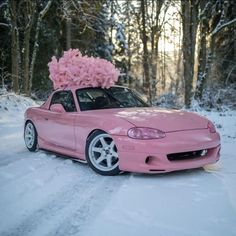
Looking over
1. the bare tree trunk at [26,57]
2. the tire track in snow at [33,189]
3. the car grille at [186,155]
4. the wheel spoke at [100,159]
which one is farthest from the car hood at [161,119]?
the bare tree trunk at [26,57]

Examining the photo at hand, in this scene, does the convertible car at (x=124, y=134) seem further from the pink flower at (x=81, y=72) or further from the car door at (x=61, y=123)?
the pink flower at (x=81, y=72)

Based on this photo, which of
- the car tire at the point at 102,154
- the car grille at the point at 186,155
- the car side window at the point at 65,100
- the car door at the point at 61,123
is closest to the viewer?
the car grille at the point at 186,155

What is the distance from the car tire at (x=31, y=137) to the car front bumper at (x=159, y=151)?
8.89 ft

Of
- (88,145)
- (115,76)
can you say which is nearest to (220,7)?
(115,76)

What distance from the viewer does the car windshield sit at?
23.4ft

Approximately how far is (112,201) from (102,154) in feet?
4.67

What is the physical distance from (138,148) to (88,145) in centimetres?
98

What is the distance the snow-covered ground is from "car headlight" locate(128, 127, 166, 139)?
0.55 m

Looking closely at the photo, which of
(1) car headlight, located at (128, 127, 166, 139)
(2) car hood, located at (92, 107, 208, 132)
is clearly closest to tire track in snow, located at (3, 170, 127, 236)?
(1) car headlight, located at (128, 127, 166, 139)

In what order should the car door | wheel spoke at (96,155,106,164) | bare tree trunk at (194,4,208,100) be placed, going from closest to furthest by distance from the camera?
wheel spoke at (96,155,106,164) < the car door < bare tree trunk at (194,4,208,100)

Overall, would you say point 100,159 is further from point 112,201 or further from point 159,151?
point 112,201

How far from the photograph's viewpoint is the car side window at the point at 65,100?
7289mm

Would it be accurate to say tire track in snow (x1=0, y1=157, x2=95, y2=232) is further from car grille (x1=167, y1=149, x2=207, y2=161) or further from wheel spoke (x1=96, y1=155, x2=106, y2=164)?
car grille (x1=167, y1=149, x2=207, y2=161)

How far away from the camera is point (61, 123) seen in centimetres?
723
